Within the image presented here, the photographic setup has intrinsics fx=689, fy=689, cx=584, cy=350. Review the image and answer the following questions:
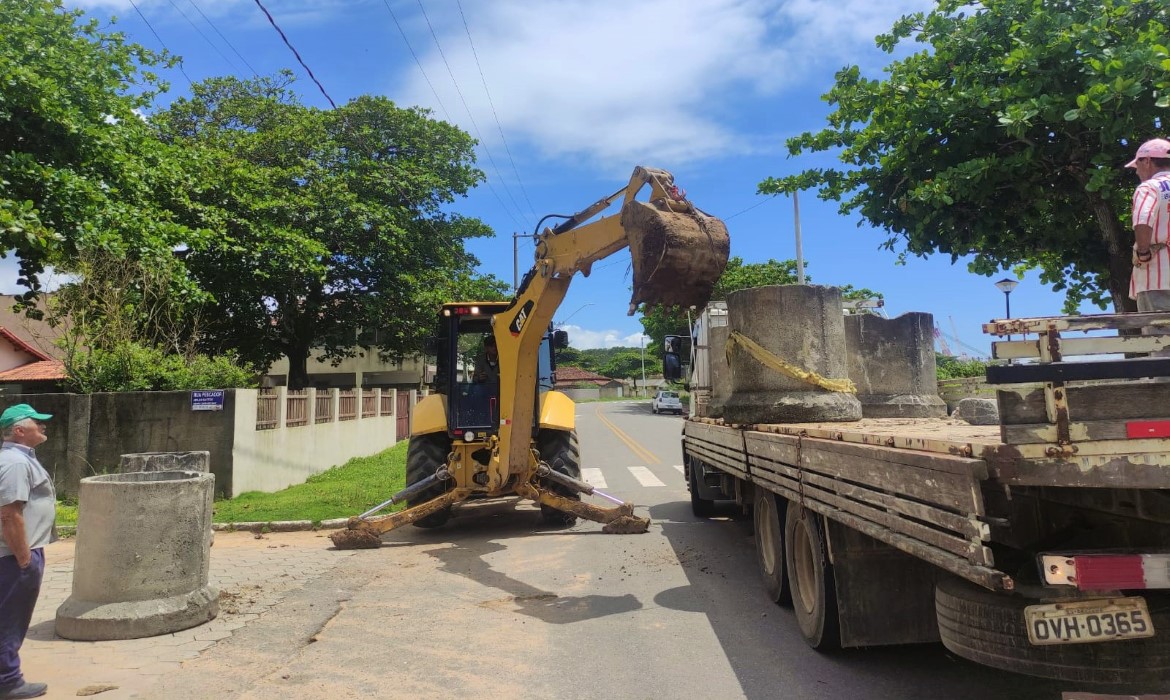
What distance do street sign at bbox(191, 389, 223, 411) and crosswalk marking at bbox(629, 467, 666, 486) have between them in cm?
771

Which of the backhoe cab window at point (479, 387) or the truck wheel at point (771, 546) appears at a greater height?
the backhoe cab window at point (479, 387)

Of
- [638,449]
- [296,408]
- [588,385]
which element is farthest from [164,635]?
[588,385]

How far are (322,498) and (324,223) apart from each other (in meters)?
13.0

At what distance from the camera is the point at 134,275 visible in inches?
512

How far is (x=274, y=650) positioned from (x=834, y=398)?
4848 millimetres

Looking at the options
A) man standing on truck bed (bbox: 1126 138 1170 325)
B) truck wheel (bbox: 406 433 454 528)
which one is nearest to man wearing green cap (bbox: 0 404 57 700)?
truck wheel (bbox: 406 433 454 528)

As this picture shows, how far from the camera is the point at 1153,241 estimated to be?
12.0 ft

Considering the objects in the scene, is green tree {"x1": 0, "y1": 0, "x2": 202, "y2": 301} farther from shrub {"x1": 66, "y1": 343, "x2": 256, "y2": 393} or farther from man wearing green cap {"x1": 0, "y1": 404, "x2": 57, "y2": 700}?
man wearing green cap {"x1": 0, "y1": 404, "x2": 57, "y2": 700}

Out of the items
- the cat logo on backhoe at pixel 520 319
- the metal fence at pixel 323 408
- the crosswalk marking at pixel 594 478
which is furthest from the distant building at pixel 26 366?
the cat logo on backhoe at pixel 520 319

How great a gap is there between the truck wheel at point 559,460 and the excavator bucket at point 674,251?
3.77m

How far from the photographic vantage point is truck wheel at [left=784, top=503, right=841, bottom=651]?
429cm

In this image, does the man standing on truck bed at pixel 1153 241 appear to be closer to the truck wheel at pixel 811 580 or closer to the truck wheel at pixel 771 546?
the truck wheel at pixel 811 580

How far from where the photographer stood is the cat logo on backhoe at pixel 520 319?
7574 millimetres

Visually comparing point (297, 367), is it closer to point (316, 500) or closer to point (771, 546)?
point (316, 500)
